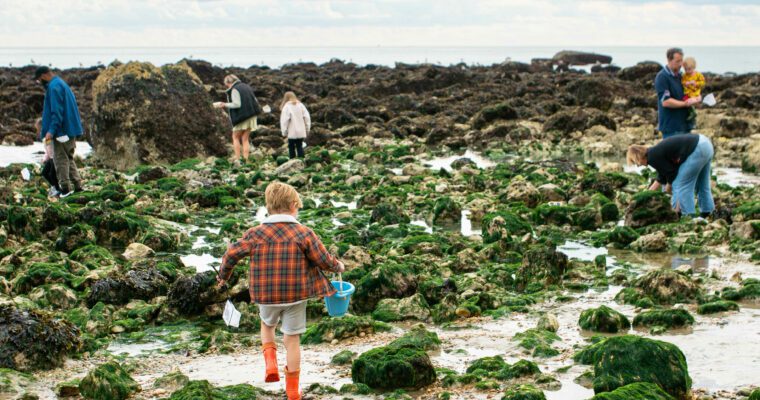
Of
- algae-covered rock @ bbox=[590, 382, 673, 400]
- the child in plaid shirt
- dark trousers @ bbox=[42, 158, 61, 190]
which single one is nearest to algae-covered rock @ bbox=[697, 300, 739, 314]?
algae-covered rock @ bbox=[590, 382, 673, 400]

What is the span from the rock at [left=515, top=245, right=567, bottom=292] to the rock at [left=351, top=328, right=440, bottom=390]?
318 centimetres

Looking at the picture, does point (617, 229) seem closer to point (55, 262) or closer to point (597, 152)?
point (55, 262)

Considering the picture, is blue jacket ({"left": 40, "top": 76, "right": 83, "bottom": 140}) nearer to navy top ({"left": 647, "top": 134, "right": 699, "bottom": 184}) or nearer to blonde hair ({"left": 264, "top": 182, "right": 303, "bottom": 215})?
navy top ({"left": 647, "top": 134, "right": 699, "bottom": 184})

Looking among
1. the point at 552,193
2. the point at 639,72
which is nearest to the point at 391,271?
the point at 552,193

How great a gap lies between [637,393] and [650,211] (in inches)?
270

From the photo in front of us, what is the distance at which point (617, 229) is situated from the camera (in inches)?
439

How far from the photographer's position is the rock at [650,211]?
11734 mm

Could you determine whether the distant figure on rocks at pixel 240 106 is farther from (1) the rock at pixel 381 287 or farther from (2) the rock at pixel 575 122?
(1) the rock at pixel 381 287

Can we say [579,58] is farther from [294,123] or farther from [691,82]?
[691,82]

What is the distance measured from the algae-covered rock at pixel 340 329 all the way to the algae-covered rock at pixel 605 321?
67.9 inches

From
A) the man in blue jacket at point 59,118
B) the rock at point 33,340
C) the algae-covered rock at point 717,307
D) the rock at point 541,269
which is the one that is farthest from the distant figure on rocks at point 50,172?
the algae-covered rock at point 717,307

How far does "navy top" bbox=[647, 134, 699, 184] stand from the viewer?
11.0m

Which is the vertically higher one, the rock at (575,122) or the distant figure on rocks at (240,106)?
the distant figure on rocks at (240,106)

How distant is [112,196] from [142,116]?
5.59 m
